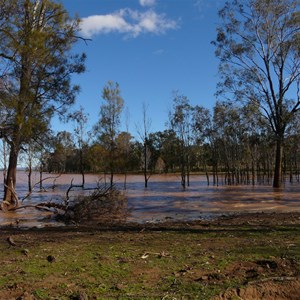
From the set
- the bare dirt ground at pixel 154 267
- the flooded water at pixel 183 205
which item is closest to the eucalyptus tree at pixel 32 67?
the flooded water at pixel 183 205

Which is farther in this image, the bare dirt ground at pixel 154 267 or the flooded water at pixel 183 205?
the flooded water at pixel 183 205

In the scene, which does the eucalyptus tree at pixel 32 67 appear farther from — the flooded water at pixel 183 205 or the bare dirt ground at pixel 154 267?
the bare dirt ground at pixel 154 267

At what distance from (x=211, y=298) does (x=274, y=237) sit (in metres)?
4.27

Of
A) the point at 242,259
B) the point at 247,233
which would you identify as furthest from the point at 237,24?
the point at 242,259

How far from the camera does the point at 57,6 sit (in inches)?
790

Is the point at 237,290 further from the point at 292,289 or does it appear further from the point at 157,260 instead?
the point at 157,260

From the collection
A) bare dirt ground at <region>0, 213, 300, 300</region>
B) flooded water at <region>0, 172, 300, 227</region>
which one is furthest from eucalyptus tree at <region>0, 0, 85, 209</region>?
bare dirt ground at <region>0, 213, 300, 300</region>

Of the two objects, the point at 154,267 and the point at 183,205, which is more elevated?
the point at 154,267

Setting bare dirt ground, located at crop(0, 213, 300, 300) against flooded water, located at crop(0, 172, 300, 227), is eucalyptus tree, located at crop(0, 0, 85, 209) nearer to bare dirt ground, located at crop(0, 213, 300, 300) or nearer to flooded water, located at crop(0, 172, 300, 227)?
flooded water, located at crop(0, 172, 300, 227)

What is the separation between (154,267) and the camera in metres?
6.02

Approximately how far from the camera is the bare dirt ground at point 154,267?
4.95 meters

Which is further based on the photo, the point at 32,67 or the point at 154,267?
the point at 32,67

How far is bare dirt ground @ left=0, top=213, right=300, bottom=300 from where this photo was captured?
4.95 meters

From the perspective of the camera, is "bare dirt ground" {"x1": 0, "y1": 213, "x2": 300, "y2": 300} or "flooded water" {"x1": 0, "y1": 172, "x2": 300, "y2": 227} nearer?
"bare dirt ground" {"x1": 0, "y1": 213, "x2": 300, "y2": 300}
